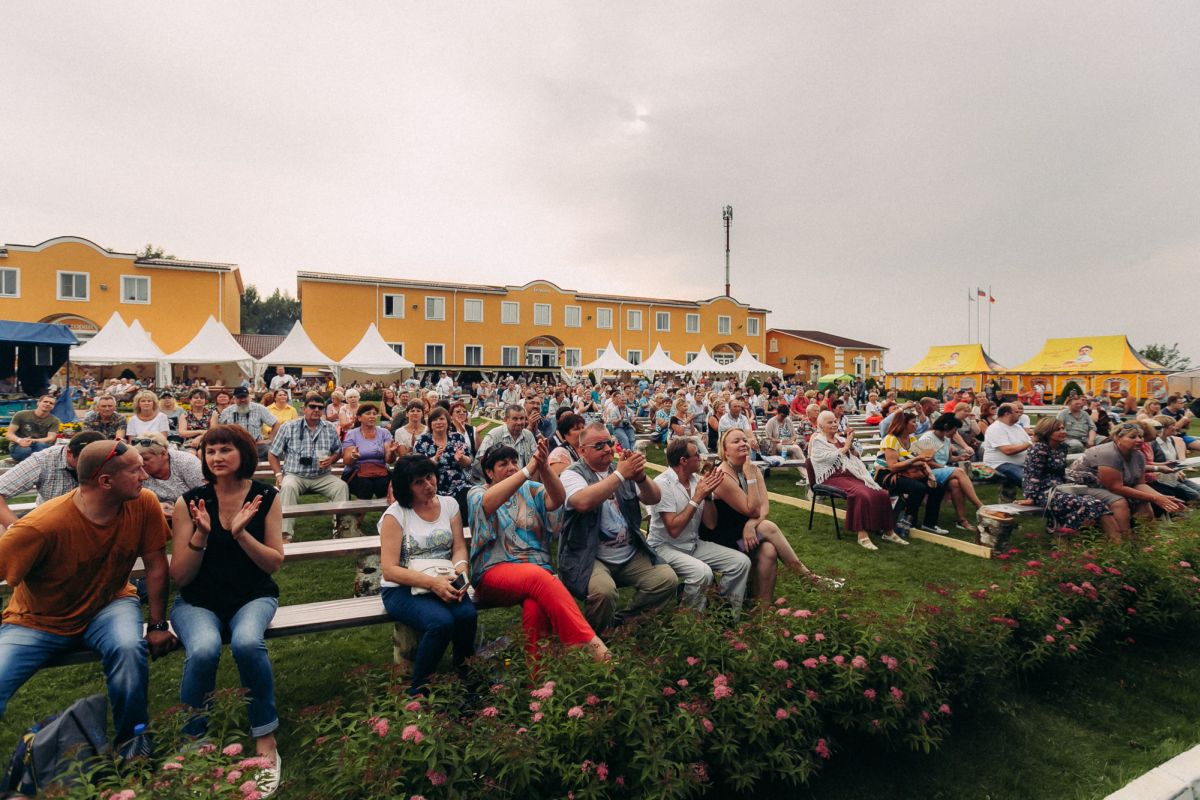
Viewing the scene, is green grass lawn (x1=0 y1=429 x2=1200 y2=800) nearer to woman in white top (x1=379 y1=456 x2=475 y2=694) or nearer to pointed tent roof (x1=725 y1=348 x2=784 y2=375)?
woman in white top (x1=379 y1=456 x2=475 y2=694)

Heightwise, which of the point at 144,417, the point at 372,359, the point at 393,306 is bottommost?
the point at 144,417

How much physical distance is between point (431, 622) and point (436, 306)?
35163mm

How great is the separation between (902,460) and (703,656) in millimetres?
5294

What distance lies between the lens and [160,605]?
2.85 m

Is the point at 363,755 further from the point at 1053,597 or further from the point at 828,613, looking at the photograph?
the point at 1053,597

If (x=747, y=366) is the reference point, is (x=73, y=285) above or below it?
above

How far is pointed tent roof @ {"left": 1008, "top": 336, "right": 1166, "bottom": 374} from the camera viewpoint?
88.7 ft

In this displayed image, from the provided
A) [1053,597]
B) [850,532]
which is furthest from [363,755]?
[850,532]

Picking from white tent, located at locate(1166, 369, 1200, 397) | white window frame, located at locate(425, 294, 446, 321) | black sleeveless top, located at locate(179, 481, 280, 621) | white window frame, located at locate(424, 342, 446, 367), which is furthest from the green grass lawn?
white tent, located at locate(1166, 369, 1200, 397)

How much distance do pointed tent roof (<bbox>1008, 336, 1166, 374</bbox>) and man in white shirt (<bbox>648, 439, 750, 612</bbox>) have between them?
32758 mm

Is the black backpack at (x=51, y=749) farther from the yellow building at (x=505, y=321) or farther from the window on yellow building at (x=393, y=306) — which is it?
the window on yellow building at (x=393, y=306)

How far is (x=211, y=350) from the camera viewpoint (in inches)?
695

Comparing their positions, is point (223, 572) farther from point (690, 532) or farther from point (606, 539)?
point (690, 532)

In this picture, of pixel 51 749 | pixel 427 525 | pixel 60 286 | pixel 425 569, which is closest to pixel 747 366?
pixel 427 525
